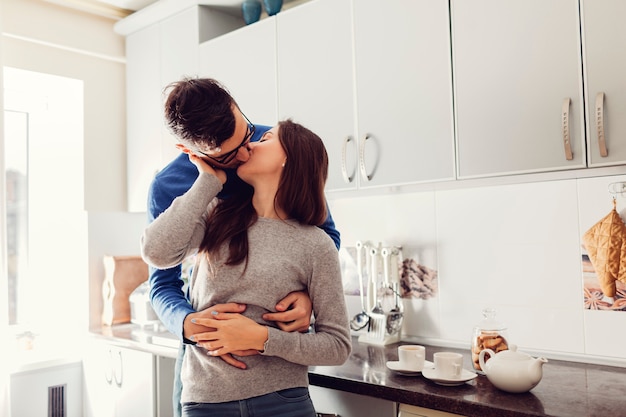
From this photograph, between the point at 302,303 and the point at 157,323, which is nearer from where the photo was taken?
the point at 302,303

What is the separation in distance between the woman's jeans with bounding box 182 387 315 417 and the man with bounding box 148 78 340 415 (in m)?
0.09

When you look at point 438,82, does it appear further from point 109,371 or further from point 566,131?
point 109,371

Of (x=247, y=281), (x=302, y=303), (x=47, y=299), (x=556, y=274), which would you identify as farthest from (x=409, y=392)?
(x=47, y=299)

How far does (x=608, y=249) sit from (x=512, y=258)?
339mm

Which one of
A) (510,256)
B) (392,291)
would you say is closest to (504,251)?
(510,256)

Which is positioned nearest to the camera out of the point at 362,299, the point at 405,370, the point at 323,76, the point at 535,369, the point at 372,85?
the point at 535,369

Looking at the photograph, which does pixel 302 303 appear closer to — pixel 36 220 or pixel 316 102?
pixel 316 102

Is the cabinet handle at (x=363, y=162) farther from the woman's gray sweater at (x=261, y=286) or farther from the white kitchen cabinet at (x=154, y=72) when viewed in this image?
the white kitchen cabinet at (x=154, y=72)

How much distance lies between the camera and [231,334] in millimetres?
1180

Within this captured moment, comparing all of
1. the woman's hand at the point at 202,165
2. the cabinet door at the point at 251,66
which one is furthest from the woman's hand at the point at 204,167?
the cabinet door at the point at 251,66

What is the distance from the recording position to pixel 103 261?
303 cm

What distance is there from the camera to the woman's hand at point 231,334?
3.88ft

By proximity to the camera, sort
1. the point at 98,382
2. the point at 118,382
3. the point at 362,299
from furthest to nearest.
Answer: the point at 98,382 < the point at 118,382 < the point at 362,299

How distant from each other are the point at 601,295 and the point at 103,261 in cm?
235
